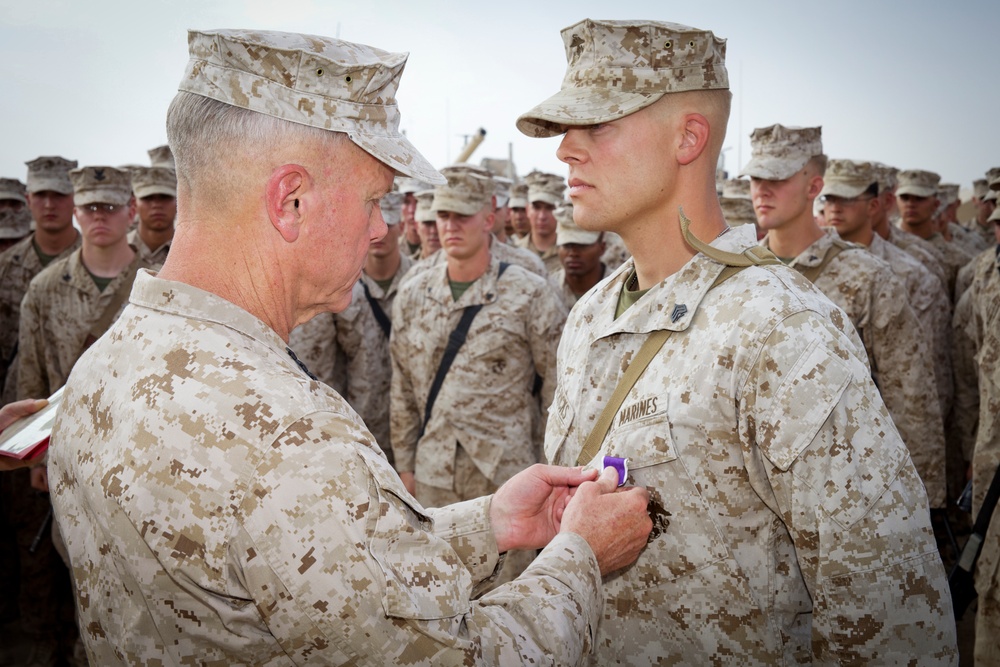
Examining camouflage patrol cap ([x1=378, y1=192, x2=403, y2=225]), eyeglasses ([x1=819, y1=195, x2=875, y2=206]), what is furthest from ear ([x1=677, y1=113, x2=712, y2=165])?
camouflage patrol cap ([x1=378, y1=192, x2=403, y2=225])

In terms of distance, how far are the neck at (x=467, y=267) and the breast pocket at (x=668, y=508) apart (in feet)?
12.4

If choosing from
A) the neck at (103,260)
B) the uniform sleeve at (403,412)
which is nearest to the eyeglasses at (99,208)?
the neck at (103,260)

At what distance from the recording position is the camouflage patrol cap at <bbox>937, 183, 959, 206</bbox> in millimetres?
14281

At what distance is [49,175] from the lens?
788 centimetres

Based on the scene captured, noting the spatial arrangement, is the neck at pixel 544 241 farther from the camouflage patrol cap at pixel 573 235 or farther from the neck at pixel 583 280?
the neck at pixel 583 280

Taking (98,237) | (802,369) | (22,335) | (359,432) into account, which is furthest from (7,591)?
(802,369)

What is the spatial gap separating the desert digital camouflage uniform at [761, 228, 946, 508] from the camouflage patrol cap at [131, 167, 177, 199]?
5.48 meters

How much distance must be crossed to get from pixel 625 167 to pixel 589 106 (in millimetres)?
226

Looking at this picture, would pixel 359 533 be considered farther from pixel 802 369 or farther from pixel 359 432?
pixel 802 369

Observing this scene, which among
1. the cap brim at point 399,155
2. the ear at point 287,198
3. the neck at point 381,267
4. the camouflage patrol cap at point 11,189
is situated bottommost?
the neck at point 381,267

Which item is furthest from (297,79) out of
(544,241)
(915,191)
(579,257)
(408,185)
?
(915,191)

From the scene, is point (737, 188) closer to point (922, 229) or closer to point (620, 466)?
point (922, 229)

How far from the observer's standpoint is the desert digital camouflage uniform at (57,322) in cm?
577

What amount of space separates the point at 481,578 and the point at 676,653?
646 mm
